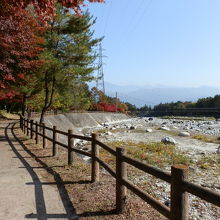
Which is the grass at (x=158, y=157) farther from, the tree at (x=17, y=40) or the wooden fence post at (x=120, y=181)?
the tree at (x=17, y=40)

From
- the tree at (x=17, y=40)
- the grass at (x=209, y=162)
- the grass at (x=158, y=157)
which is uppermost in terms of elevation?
the tree at (x=17, y=40)

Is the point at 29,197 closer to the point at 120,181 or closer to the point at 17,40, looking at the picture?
the point at 120,181

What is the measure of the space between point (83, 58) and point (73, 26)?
7.01ft

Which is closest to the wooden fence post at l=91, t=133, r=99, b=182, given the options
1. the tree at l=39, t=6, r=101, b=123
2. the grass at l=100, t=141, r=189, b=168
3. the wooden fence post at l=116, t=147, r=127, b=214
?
the wooden fence post at l=116, t=147, r=127, b=214

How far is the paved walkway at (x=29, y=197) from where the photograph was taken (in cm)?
551

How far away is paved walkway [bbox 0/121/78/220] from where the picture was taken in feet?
18.1

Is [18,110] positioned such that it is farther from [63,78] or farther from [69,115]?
[63,78]

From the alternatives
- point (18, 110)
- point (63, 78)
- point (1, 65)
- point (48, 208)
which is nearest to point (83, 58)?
point (63, 78)

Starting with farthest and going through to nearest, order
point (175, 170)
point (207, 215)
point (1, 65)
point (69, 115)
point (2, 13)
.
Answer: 1. point (69, 115)
2. point (1, 65)
3. point (2, 13)
4. point (207, 215)
5. point (175, 170)

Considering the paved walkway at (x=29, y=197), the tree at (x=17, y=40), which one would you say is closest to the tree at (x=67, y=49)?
the tree at (x=17, y=40)

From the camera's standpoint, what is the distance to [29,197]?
649 centimetres

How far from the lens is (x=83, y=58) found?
1827cm

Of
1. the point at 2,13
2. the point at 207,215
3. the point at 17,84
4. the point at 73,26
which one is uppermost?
the point at 73,26

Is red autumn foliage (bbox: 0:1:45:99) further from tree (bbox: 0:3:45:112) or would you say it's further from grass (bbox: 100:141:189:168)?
grass (bbox: 100:141:189:168)
